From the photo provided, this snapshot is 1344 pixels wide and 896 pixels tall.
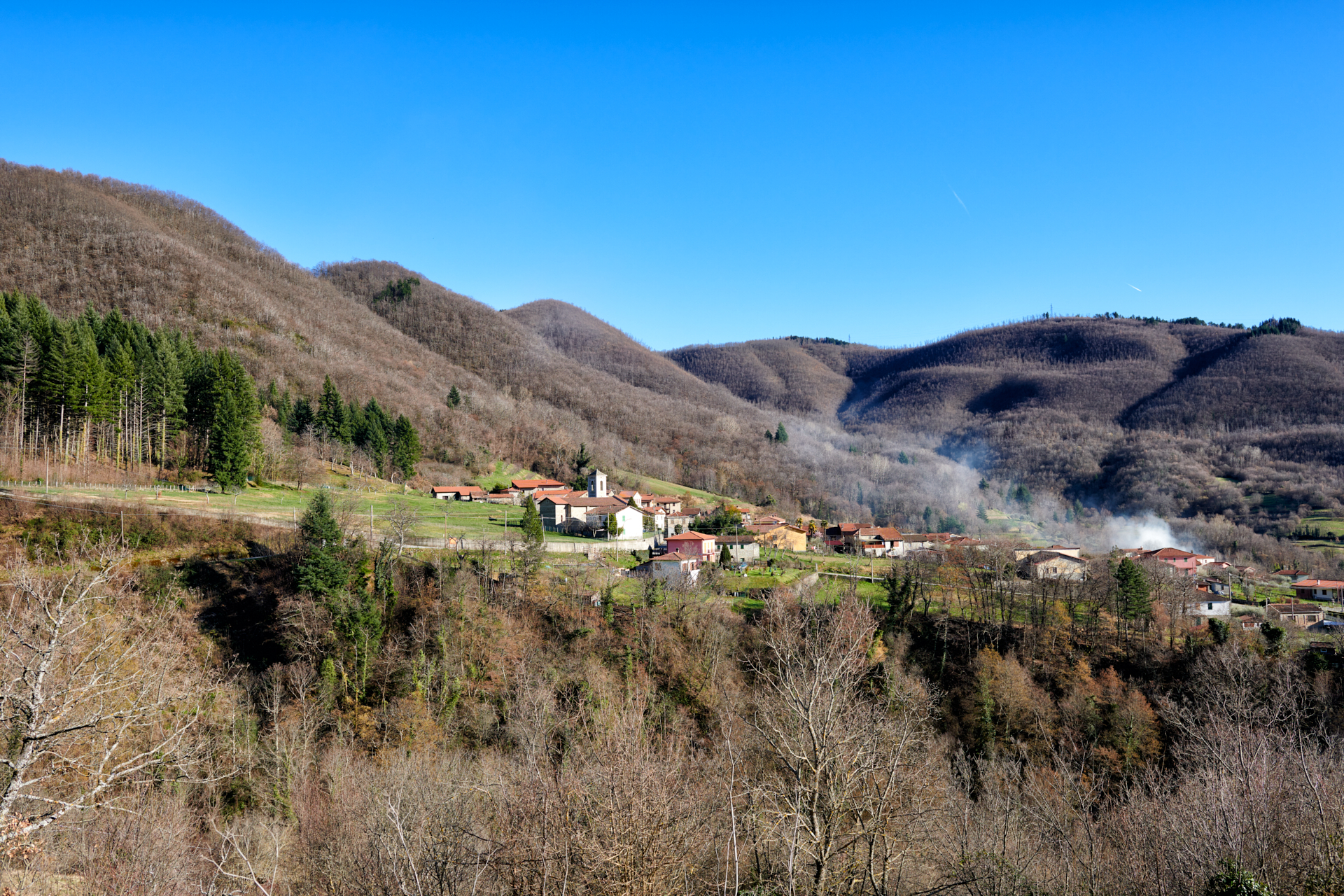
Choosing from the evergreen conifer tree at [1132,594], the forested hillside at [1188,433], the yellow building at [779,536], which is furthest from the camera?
the forested hillside at [1188,433]

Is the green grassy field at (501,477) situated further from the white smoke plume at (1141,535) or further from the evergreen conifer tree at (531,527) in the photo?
the white smoke plume at (1141,535)

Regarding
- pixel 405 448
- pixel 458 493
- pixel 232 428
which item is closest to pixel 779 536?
pixel 458 493

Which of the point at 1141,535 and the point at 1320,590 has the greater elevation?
the point at 1141,535

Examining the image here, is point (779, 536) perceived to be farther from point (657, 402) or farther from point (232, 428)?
point (657, 402)

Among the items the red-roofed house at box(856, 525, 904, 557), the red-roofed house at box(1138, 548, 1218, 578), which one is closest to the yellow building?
the red-roofed house at box(856, 525, 904, 557)

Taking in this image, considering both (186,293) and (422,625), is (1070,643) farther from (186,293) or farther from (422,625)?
(186,293)

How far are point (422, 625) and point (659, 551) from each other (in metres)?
25.2

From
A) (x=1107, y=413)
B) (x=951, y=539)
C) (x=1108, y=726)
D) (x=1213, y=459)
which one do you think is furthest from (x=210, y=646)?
(x=1107, y=413)

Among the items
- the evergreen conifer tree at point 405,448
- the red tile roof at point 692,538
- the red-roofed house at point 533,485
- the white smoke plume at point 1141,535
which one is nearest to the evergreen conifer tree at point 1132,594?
the red tile roof at point 692,538

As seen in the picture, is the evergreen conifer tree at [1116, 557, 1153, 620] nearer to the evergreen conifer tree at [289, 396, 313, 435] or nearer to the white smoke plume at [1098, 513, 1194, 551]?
the white smoke plume at [1098, 513, 1194, 551]

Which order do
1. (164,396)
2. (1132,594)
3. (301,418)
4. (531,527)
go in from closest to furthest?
(1132,594) → (531,527) → (164,396) → (301,418)

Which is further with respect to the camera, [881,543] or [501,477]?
[501,477]

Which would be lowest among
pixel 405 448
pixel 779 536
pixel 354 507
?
pixel 779 536

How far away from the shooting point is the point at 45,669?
6.96 metres
